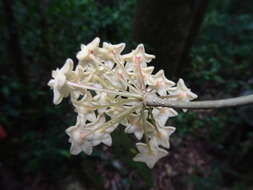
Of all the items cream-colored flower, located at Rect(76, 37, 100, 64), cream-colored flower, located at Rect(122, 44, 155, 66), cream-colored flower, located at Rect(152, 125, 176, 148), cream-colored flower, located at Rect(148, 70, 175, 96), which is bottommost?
cream-colored flower, located at Rect(152, 125, 176, 148)

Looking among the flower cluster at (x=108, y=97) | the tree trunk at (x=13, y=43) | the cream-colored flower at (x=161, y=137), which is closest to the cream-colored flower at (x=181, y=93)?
the flower cluster at (x=108, y=97)

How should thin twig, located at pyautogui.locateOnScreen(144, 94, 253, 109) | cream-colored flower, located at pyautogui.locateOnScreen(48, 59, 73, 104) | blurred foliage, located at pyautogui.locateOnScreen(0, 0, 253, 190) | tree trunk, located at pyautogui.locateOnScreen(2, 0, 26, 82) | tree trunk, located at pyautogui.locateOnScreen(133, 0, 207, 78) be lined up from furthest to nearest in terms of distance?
tree trunk, located at pyautogui.locateOnScreen(2, 0, 26, 82) → blurred foliage, located at pyautogui.locateOnScreen(0, 0, 253, 190) → tree trunk, located at pyautogui.locateOnScreen(133, 0, 207, 78) → cream-colored flower, located at pyautogui.locateOnScreen(48, 59, 73, 104) → thin twig, located at pyautogui.locateOnScreen(144, 94, 253, 109)

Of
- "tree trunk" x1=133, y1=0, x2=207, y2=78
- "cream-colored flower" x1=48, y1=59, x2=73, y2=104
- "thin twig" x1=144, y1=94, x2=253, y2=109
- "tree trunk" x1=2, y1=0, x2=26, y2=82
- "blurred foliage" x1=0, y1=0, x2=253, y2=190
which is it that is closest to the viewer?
"thin twig" x1=144, y1=94, x2=253, y2=109

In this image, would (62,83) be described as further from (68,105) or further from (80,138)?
(68,105)

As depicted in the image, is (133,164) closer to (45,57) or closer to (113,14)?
(113,14)

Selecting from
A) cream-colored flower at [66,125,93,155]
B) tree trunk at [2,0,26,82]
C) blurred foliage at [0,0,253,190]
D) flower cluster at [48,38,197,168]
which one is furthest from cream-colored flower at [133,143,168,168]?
tree trunk at [2,0,26,82]

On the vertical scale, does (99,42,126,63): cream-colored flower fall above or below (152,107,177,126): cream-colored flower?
above

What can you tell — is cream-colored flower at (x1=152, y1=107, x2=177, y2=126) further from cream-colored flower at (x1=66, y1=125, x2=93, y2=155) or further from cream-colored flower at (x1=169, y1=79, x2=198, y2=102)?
cream-colored flower at (x1=66, y1=125, x2=93, y2=155)
